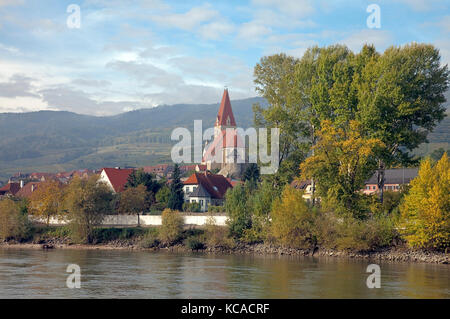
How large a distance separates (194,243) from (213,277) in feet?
63.4

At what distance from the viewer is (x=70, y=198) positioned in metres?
60.3

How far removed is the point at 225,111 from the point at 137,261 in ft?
348

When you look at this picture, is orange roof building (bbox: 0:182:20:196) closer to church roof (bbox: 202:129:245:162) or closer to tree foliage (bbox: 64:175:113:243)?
tree foliage (bbox: 64:175:113:243)

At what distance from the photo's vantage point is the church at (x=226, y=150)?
129375mm

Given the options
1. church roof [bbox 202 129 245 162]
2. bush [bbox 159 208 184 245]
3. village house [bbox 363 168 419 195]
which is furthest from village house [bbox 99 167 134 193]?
church roof [bbox 202 129 245 162]

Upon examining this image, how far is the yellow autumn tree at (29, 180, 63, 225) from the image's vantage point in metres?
67.5

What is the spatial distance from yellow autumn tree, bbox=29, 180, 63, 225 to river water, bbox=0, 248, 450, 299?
19219 mm

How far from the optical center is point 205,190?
277 feet

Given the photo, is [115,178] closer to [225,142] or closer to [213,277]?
[213,277]

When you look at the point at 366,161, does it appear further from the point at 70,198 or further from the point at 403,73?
the point at 70,198

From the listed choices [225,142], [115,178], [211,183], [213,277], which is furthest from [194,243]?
[225,142]

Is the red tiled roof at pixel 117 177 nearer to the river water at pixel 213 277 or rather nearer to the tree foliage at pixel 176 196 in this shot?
the tree foliage at pixel 176 196

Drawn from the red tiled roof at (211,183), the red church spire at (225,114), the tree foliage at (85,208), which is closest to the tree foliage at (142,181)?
the tree foliage at (85,208)
